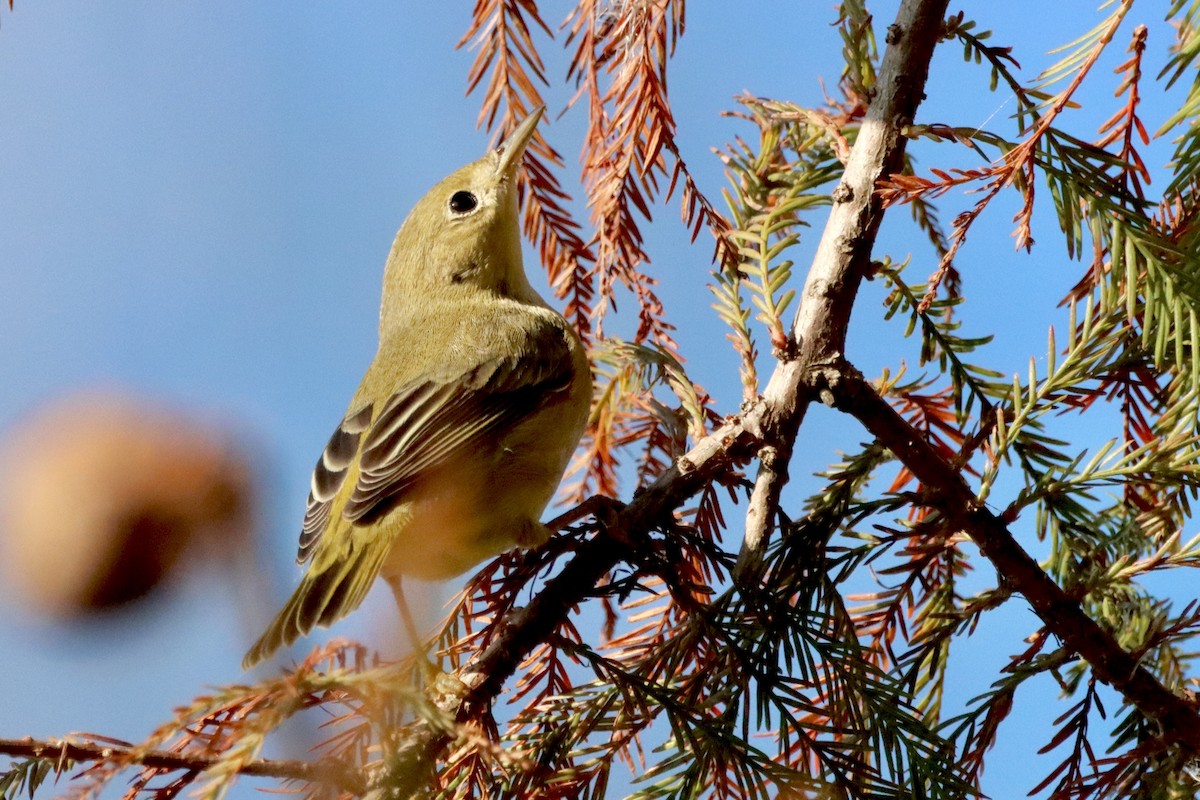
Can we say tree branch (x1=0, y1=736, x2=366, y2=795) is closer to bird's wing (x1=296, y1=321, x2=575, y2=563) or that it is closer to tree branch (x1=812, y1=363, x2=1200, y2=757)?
tree branch (x1=812, y1=363, x2=1200, y2=757)

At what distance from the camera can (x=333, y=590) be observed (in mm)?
2082

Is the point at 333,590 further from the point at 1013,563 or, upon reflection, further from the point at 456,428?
the point at 1013,563

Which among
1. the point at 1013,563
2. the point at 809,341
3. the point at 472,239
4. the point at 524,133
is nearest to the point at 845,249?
the point at 809,341

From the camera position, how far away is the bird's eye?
3.18m

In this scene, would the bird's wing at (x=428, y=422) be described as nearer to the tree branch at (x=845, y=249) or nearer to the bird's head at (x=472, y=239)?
the bird's head at (x=472, y=239)

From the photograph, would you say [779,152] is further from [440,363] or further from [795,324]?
[440,363]

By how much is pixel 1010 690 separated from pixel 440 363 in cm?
161

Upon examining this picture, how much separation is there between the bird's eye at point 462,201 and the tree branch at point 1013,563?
1.85m

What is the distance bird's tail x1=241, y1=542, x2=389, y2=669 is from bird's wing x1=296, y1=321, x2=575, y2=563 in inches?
4.6

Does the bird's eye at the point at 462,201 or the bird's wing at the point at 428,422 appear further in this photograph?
the bird's eye at the point at 462,201

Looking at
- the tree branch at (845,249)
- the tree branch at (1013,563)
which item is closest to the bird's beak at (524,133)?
the tree branch at (845,249)

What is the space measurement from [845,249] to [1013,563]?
507mm

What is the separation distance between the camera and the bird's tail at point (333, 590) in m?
2.01

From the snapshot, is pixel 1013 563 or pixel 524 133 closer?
pixel 1013 563
